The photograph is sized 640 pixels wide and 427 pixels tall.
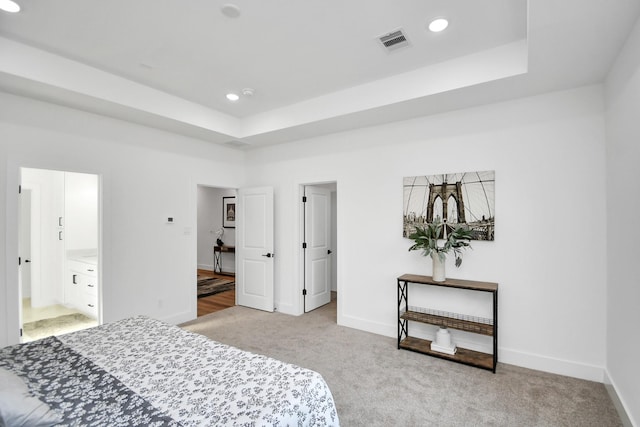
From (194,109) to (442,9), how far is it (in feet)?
10.0

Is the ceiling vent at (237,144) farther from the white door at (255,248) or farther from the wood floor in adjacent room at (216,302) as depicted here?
the wood floor in adjacent room at (216,302)

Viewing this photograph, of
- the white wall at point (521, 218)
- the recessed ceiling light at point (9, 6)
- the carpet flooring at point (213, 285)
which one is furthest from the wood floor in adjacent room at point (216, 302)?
the recessed ceiling light at point (9, 6)

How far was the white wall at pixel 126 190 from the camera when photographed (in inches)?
120

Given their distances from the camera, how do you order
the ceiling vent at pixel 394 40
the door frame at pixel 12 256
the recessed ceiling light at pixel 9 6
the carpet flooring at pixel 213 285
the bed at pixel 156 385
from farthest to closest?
the carpet flooring at pixel 213 285, the door frame at pixel 12 256, the ceiling vent at pixel 394 40, the recessed ceiling light at pixel 9 6, the bed at pixel 156 385

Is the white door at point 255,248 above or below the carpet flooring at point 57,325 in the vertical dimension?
above

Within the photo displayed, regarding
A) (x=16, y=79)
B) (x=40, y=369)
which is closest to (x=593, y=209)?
(x=40, y=369)

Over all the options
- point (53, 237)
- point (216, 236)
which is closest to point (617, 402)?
point (53, 237)

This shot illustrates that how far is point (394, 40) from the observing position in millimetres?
2668

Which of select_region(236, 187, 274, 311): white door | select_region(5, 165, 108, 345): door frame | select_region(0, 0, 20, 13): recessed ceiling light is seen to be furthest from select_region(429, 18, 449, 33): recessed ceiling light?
select_region(5, 165, 108, 345): door frame

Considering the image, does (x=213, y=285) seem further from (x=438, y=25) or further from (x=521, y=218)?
(x=438, y=25)

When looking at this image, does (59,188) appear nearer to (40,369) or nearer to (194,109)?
(194,109)

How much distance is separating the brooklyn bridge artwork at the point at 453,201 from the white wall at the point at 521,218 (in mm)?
81

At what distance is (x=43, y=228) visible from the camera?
17.0 ft

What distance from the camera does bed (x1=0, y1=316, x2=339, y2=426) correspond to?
4.37 ft
